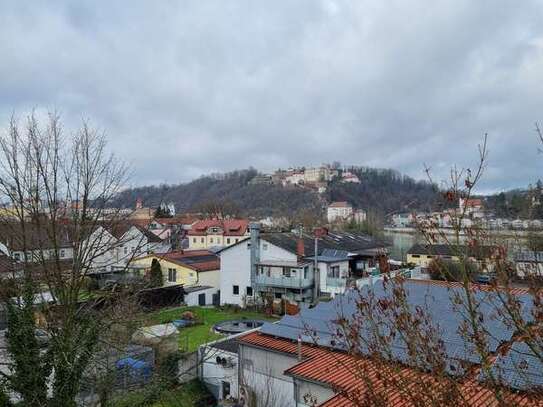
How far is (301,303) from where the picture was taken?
87.2 ft

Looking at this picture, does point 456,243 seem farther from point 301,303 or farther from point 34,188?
point 301,303

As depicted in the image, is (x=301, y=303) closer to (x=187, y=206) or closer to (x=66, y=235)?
(x=66, y=235)

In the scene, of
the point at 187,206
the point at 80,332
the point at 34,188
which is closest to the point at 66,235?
the point at 34,188

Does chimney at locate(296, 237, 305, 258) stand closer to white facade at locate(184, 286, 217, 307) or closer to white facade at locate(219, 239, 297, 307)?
white facade at locate(219, 239, 297, 307)

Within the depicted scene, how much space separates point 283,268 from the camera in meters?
27.3

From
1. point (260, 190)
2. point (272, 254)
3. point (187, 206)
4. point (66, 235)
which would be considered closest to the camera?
point (66, 235)

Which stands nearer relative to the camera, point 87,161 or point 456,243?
point 456,243

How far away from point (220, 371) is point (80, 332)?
618 cm

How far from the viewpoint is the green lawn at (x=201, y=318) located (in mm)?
20011

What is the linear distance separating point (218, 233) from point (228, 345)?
46583 millimetres

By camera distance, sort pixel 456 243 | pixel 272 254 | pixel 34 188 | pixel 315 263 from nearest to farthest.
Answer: pixel 456 243 < pixel 34 188 < pixel 315 263 < pixel 272 254

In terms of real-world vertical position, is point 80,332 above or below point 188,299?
above

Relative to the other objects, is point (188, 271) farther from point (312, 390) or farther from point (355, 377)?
point (355, 377)

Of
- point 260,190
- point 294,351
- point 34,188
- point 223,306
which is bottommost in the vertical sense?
point 223,306
